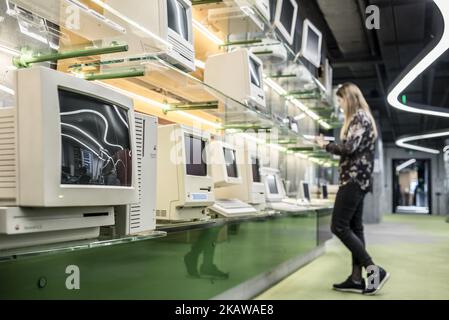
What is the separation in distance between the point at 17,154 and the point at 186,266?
4.05 ft

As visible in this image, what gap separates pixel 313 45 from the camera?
5.17m

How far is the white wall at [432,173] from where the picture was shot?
19.1 meters

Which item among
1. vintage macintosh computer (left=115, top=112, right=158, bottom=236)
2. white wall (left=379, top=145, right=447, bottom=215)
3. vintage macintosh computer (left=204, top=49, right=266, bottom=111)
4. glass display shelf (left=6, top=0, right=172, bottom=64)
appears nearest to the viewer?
vintage macintosh computer (left=115, top=112, right=158, bottom=236)

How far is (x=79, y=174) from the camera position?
4.47 ft

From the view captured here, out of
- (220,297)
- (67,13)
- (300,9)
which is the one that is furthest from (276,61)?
(67,13)

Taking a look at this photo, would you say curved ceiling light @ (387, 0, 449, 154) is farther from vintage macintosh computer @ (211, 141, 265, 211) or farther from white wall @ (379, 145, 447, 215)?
white wall @ (379, 145, 447, 215)

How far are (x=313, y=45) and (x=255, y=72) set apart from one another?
1.89 meters

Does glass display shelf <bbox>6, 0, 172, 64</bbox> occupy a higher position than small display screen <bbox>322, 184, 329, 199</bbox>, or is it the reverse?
glass display shelf <bbox>6, 0, 172, 64</bbox>

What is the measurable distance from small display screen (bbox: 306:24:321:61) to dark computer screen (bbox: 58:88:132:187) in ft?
12.2

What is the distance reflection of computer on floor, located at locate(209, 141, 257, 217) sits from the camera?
2.79 m

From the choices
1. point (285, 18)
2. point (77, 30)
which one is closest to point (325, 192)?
point (285, 18)

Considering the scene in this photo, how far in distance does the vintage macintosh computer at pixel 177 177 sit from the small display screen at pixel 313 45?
9.87 ft

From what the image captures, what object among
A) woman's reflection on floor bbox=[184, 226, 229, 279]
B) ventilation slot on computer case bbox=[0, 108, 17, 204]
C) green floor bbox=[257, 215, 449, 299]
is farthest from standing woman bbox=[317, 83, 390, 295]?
ventilation slot on computer case bbox=[0, 108, 17, 204]

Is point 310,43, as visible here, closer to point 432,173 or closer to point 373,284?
point 373,284
